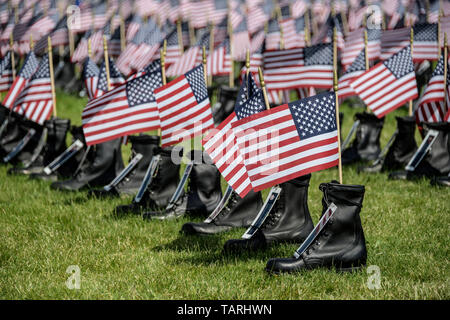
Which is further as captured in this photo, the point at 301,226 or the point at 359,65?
the point at 359,65

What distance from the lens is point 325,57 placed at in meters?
9.43

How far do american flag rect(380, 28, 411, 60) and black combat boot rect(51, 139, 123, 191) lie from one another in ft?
17.2

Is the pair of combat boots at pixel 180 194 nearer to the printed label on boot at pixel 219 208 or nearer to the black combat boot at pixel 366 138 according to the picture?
the printed label on boot at pixel 219 208

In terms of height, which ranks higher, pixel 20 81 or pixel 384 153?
pixel 20 81

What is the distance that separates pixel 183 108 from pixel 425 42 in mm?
5782

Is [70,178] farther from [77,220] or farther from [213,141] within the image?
[213,141]

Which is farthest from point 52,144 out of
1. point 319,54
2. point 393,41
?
point 393,41

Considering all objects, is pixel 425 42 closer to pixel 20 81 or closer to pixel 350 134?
pixel 350 134

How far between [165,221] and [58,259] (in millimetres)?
1491

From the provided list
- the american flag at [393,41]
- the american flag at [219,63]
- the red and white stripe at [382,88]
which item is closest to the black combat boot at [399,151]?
the red and white stripe at [382,88]

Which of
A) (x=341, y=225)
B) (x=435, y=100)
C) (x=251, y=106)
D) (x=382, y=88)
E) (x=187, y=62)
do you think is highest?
(x=251, y=106)

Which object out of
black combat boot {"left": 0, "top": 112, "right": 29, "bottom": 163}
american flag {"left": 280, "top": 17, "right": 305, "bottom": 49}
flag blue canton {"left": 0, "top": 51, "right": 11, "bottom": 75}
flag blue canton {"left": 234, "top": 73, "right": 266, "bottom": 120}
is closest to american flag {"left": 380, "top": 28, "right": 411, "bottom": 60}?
american flag {"left": 280, "top": 17, "right": 305, "bottom": 49}

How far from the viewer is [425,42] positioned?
10594 millimetres

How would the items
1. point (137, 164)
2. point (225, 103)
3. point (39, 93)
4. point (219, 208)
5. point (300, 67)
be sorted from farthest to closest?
point (225, 103) → point (39, 93) → point (300, 67) → point (137, 164) → point (219, 208)
